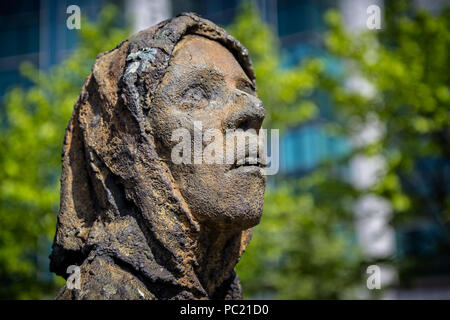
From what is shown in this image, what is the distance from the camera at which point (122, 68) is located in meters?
2.94

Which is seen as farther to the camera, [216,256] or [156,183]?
[216,256]

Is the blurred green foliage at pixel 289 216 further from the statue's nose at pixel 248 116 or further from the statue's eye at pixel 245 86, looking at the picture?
the statue's nose at pixel 248 116

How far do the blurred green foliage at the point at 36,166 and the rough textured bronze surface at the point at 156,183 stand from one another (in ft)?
18.5

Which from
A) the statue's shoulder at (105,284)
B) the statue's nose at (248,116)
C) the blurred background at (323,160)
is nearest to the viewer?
the statue's shoulder at (105,284)

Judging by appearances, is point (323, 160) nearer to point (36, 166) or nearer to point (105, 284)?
point (36, 166)

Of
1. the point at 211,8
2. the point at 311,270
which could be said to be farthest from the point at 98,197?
the point at 211,8

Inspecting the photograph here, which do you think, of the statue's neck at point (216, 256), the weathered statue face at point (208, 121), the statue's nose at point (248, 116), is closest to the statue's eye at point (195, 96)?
the weathered statue face at point (208, 121)

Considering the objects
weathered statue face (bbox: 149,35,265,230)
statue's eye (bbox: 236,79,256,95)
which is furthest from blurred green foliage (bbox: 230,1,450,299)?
weathered statue face (bbox: 149,35,265,230)

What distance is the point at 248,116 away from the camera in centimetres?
289

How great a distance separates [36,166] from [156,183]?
7.09 metres

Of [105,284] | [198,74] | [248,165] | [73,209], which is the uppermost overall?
[198,74]

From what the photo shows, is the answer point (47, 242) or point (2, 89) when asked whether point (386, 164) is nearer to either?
point (47, 242)

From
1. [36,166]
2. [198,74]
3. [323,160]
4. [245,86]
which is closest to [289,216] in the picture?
[323,160]

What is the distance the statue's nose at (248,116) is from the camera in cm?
284
